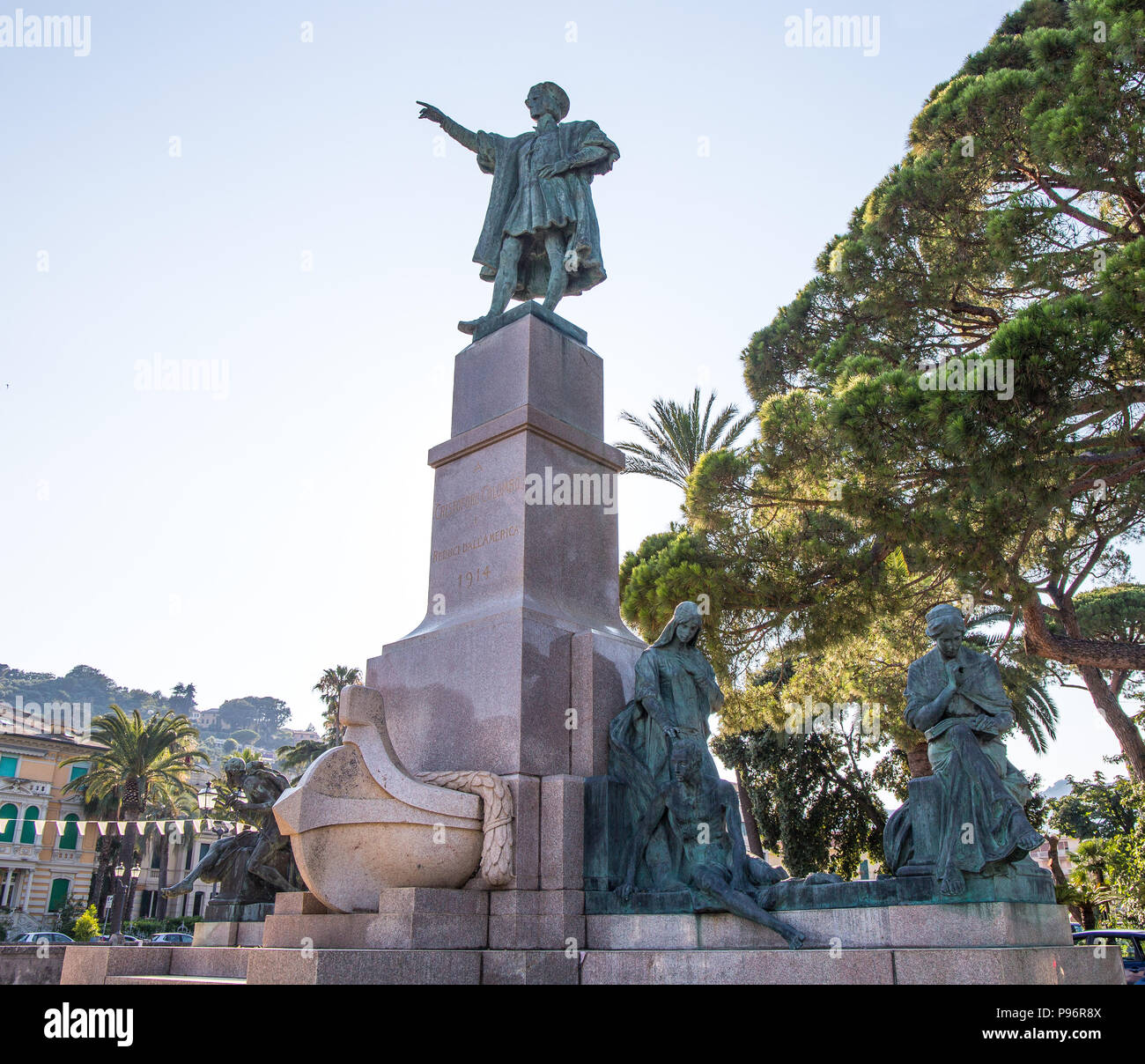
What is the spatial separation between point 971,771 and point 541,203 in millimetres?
6692

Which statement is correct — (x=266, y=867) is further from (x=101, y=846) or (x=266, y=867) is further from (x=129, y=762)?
(x=101, y=846)

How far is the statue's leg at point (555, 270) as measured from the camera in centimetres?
958

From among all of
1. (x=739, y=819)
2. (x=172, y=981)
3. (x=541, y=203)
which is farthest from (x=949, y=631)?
(x=541, y=203)

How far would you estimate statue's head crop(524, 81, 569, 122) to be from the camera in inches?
404

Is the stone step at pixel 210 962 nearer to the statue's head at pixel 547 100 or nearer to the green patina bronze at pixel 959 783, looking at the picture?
the green patina bronze at pixel 959 783

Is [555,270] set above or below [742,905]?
above

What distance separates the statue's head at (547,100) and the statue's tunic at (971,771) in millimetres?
6927

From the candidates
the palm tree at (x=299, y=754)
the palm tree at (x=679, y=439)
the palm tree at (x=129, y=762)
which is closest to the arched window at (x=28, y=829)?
the palm tree at (x=129, y=762)

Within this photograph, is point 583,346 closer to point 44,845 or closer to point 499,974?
point 499,974

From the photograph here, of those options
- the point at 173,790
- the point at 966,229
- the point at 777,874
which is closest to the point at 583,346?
the point at 777,874

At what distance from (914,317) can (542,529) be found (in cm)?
1055

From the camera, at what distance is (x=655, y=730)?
6.90 m

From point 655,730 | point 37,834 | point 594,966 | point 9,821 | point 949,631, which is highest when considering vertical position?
point 9,821
